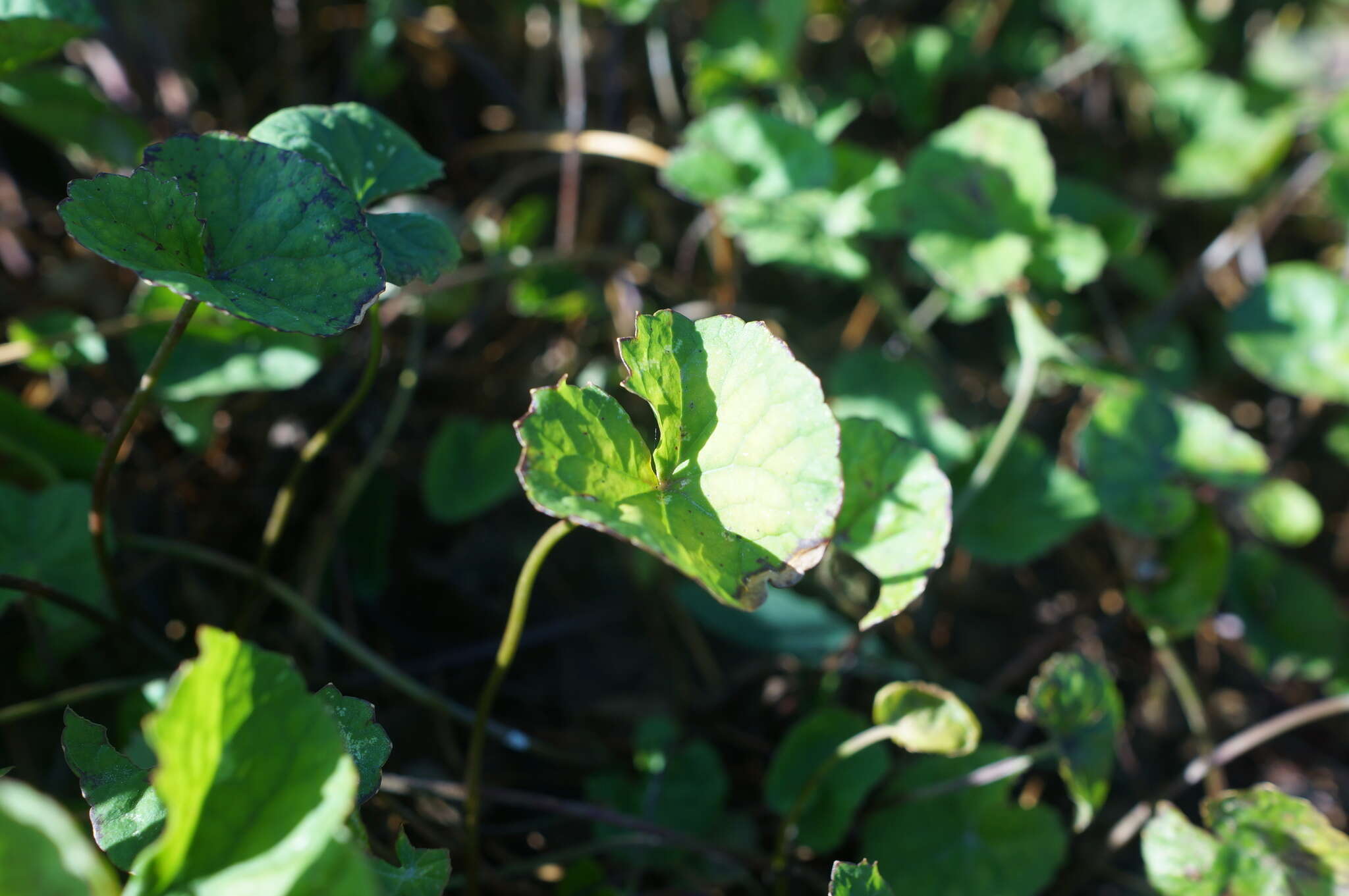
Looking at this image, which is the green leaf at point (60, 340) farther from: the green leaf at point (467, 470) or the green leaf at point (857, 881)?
the green leaf at point (857, 881)

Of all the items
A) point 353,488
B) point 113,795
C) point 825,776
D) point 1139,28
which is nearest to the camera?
point 113,795

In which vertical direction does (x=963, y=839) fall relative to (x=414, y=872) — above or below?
below

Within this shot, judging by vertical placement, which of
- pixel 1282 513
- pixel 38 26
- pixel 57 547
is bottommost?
pixel 1282 513

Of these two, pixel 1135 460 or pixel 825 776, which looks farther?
pixel 1135 460

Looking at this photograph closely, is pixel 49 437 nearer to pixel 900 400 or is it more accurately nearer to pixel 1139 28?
pixel 900 400

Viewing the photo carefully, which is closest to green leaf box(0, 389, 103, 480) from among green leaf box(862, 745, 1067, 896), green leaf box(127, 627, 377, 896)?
green leaf box(127, 627, 377, 896)

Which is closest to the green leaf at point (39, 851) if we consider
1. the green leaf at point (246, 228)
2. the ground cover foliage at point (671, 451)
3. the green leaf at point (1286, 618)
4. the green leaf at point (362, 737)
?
the ground cover foliage at point (671, 451)

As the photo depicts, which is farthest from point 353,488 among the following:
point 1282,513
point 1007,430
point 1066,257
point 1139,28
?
point 1139,28

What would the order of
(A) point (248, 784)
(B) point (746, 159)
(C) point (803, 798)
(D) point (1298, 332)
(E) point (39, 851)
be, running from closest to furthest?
(E) point (39, 851) → (A) point (248, 784) → (C) point (803, 798) → (B) point (746, 159) → (D) point (1298, 332)
